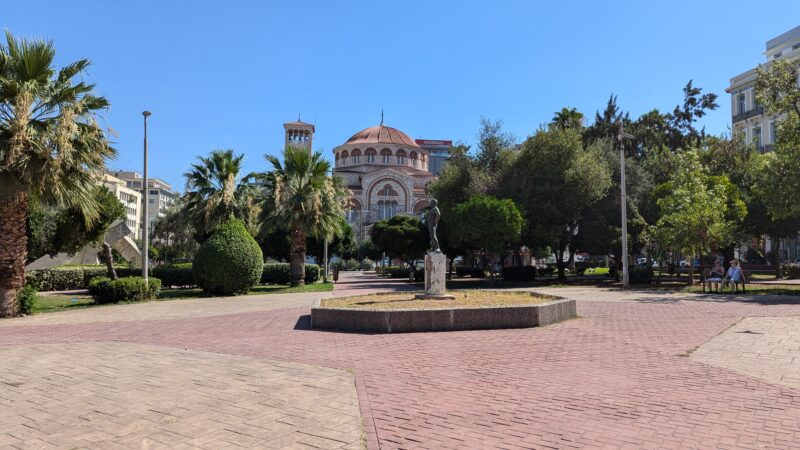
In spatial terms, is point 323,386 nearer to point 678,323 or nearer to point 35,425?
point 35,425

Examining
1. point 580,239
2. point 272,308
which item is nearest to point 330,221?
point 272,308

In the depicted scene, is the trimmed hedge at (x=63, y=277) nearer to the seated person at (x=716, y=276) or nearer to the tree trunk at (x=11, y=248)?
the tree trunk at (x=11, y=248)

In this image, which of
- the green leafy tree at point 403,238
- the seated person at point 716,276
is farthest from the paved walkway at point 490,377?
the green leafy tree at point 403,238

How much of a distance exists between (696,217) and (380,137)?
70.2 meters

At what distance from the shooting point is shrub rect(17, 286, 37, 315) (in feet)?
44.4

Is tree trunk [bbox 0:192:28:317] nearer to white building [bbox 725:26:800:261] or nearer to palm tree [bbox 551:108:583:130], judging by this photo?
palm tree [bbox 551:108:583:130]

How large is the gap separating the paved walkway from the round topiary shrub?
8395mm

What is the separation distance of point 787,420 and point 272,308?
1263 centimetres

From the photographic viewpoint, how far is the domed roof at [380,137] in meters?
88.3

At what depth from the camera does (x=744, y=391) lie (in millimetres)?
5500

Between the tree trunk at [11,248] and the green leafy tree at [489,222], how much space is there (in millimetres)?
17967

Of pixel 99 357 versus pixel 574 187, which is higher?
pixel 574 187

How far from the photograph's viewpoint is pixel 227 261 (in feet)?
65.5

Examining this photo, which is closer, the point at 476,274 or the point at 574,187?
the point at 574,187
